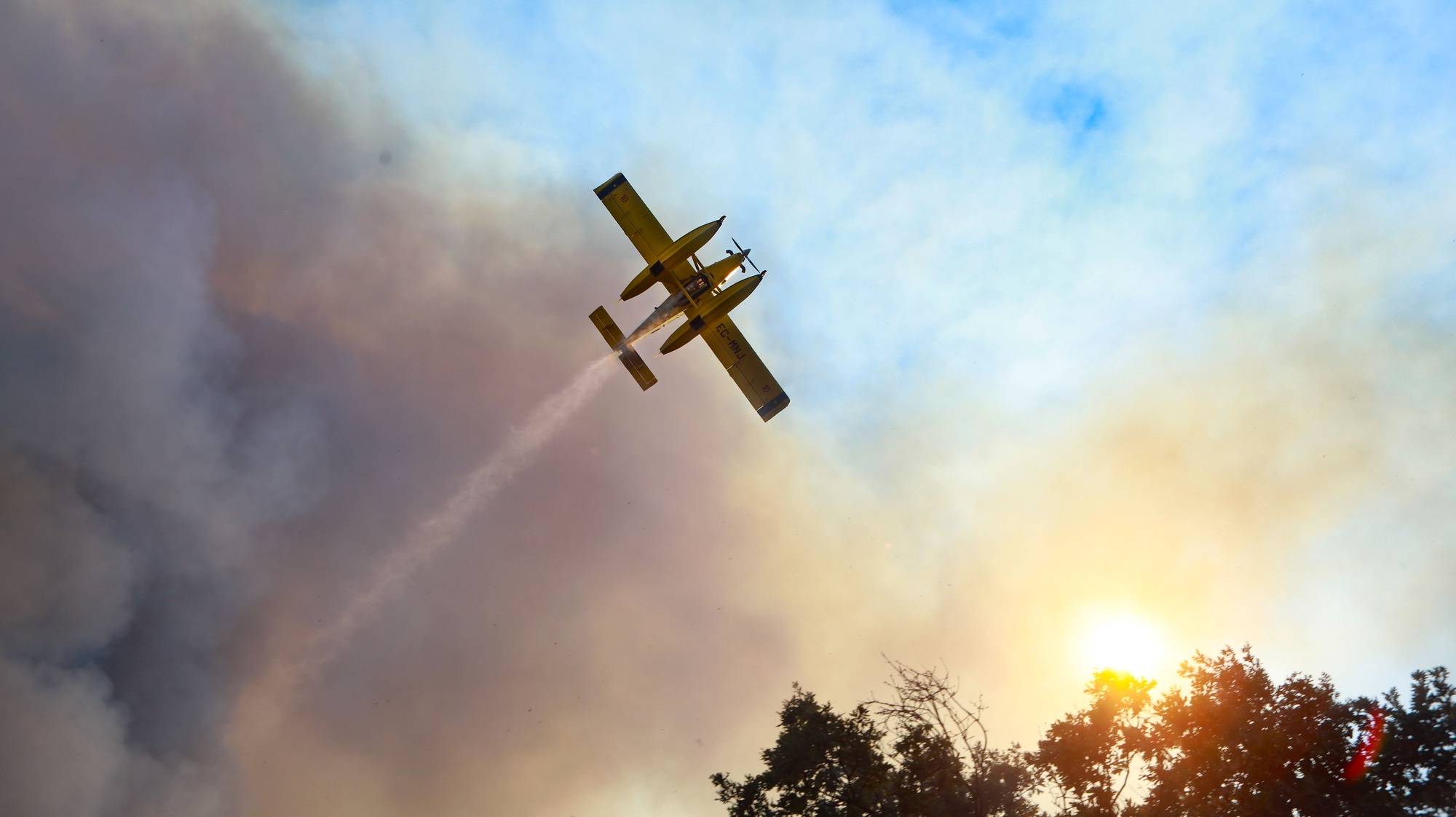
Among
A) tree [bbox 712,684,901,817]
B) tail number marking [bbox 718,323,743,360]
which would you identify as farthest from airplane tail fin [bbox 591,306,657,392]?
tree [bbox 712,684,901,817]

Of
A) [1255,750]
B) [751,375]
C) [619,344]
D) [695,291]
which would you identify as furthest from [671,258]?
A: [1255,750]

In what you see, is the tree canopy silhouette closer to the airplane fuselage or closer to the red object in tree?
the red object in tree

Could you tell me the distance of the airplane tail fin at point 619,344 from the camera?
4169 cm

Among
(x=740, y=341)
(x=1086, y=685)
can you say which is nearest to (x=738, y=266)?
(x=740, y=341)

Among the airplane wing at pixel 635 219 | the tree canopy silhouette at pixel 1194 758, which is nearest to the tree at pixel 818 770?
the tree canopy silhouette at pixel 1194 758

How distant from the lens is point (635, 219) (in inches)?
1581

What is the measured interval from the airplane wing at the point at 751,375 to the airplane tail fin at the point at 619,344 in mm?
4171

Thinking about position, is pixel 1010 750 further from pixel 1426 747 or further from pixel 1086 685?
pixel 1426 747

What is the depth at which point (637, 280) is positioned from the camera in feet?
129

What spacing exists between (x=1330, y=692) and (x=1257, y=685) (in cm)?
231

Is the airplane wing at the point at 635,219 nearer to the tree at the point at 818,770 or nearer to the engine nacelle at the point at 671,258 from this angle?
the engine nacelle at the point at 671,258

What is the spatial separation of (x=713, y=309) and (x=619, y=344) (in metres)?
6.15

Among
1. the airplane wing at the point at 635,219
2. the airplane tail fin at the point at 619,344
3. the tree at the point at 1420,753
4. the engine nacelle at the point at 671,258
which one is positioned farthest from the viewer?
the airplane tail fin at the point at 619,344

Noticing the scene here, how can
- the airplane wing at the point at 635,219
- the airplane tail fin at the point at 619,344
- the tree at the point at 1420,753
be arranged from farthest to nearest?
1. the airplane tail fin at the point at 619,344
2. the airplane wing at the point at 635,219
3. the tree at the point at 1420,753
